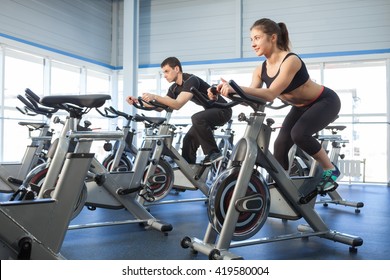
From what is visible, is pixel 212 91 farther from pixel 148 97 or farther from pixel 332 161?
pixel 332 161

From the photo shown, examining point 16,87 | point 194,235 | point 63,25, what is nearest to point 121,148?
point 194,235

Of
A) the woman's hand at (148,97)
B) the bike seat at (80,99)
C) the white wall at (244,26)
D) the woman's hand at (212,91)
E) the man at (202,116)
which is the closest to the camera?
the bike seat at (80,99)

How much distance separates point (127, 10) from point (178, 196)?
5.12 meters

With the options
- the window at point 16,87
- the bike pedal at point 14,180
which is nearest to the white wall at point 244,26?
the window at point 16,87

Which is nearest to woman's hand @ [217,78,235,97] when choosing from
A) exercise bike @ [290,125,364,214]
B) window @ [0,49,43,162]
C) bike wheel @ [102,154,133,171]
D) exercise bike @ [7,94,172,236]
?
exercise bike @ [7,94,172,236]

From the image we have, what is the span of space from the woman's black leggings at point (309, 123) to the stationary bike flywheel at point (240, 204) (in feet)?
1.26

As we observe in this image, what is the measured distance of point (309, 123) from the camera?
2.38 meters

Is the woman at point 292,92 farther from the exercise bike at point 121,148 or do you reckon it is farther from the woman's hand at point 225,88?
the exercise bike at point 121,148

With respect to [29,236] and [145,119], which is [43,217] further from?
[145,119]

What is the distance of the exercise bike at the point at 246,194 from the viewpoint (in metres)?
2.09

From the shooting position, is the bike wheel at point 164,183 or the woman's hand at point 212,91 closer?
the woman's hand at point 212,91

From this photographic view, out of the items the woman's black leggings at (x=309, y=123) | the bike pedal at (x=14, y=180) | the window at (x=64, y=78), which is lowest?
the bike pedal at (x=14, y=180)

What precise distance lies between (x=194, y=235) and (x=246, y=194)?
2.98ft

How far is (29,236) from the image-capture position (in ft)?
5.49
